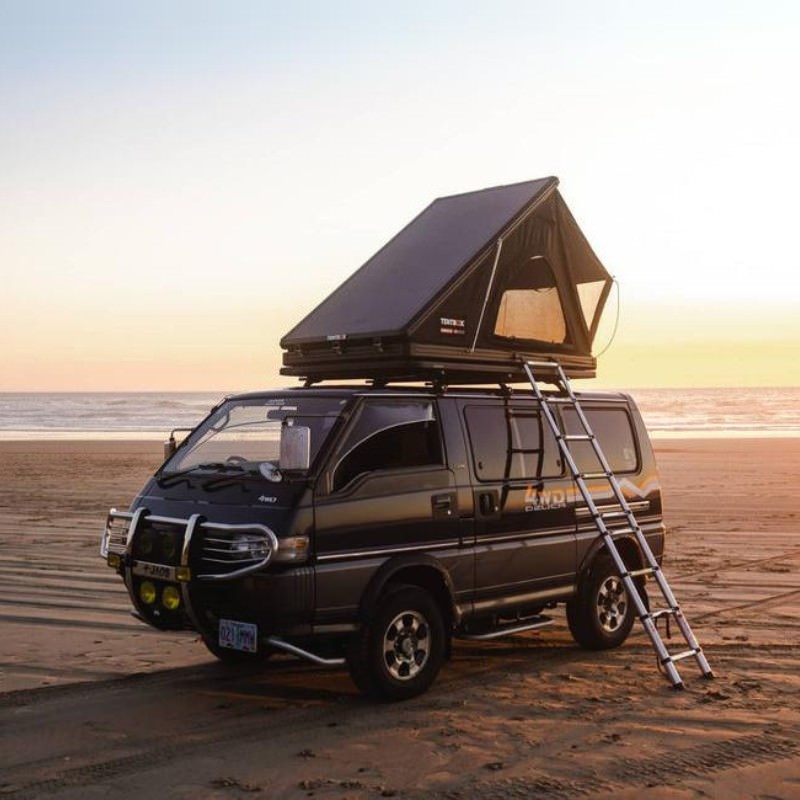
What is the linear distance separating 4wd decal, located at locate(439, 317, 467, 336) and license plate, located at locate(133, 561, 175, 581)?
258cm

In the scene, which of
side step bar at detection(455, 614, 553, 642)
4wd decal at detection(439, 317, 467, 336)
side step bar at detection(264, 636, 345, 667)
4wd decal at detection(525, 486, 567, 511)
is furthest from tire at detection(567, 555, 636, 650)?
side step bar at detection(264, 636, 345, 667)

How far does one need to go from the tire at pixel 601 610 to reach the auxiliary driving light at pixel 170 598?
3247mm

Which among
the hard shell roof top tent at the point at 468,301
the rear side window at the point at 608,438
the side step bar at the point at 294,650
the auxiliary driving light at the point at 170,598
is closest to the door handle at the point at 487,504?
the hard shell roof top tent at the point at 468,301

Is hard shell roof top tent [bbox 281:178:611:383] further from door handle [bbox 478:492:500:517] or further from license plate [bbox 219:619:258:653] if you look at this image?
license plate [bbox 219:619:258:653]

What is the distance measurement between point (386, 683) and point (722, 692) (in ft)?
7.62

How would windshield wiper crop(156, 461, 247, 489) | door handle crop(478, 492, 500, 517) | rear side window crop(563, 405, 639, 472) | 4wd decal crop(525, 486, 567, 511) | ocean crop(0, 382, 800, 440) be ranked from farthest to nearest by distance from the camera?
ocean crop(0, 382, 800, 440), rear side window crop(563, 405, 639, 472), 4wd decal crop(525, 486, 567, 511), door handle crop(478, 492, 500, 517), windshield wiper crop(156, 461, 247, 489)

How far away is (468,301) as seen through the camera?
8.20 meters

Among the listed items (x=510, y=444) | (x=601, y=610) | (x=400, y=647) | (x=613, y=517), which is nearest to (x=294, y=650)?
(x=400, y=647)

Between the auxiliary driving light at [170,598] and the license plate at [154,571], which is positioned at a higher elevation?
the license plate at [154,571]

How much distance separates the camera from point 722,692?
24.2 ft

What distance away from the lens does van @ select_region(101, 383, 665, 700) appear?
6809mm

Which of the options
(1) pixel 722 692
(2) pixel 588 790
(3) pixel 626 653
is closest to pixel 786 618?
(3) pixel 626 653

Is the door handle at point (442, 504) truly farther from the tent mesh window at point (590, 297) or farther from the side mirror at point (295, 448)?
the tent mesh window at point (590, 297)

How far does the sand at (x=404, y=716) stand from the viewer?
18.5 feet
